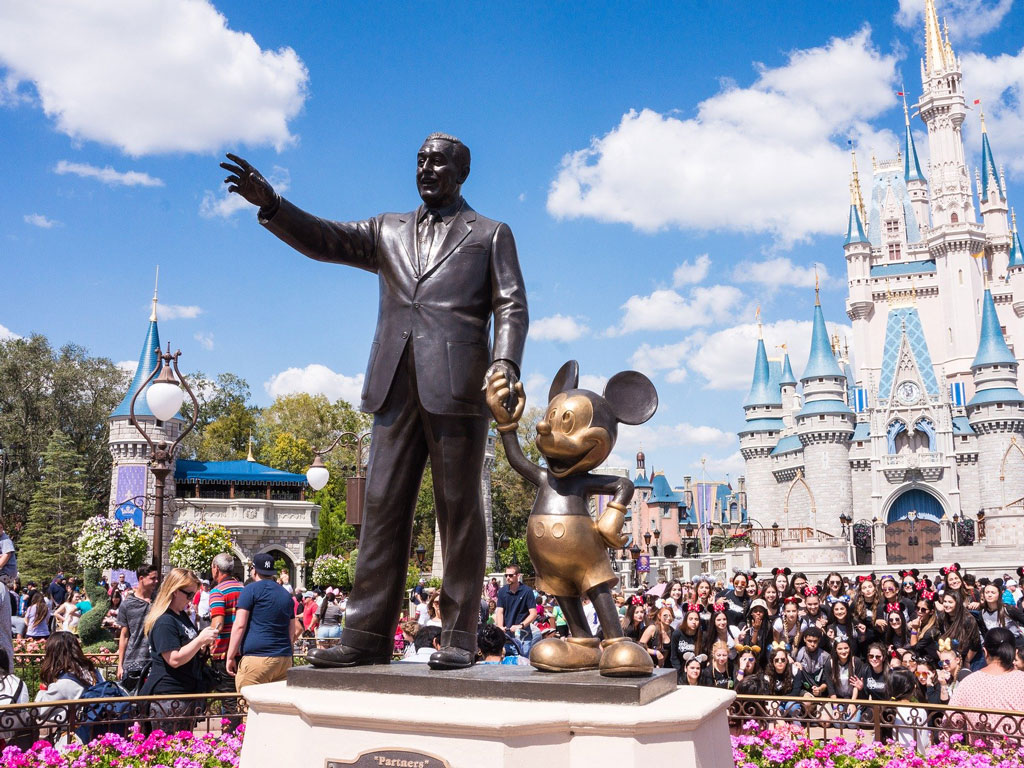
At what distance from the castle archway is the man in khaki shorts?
4354cm

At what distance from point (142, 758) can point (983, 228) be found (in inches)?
2499

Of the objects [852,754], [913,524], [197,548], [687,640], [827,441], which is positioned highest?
[827,441]

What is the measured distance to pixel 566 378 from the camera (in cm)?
411

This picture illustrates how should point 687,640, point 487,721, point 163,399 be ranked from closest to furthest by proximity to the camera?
point 487,721, point 687,640, point 163,399

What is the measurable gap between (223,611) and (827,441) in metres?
46.8

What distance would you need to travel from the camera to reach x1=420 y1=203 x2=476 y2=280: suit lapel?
4.13 metres

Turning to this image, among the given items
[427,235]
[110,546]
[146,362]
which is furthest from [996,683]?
[146,362]

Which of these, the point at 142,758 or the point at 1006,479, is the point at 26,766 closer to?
the point at 142,758

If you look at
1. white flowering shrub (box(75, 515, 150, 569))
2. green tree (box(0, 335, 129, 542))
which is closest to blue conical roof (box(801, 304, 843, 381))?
green tree (box(0, 335, 129, 542))

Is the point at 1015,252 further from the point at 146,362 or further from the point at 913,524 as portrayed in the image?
the point at 146,362

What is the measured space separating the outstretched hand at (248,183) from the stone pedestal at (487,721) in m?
2.14

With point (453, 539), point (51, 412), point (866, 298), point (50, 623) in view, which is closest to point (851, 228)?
point (866, 298)

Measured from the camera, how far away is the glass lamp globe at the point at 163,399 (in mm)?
8484

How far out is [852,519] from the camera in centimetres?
4772
